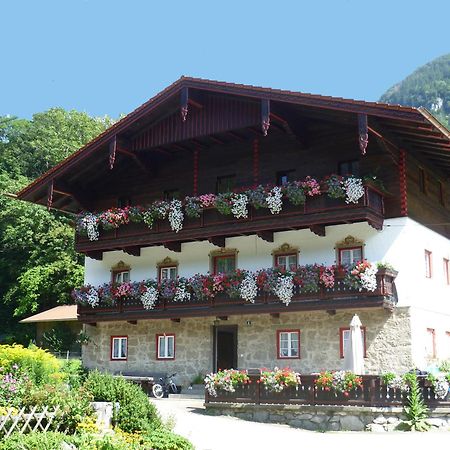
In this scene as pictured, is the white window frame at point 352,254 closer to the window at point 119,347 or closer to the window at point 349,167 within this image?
the window at point 349,167

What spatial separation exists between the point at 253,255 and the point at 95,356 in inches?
325

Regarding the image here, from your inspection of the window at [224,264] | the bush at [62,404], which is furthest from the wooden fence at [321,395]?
the window at [224,264]

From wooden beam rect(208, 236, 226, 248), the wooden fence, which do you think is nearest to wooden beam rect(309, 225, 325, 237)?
wooden beam rect(208, 236, 226, 248)

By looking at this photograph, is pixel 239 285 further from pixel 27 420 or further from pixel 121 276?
pixel 27 420

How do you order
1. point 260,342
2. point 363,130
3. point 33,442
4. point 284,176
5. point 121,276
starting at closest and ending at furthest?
point 33,442
point 363,130
point 260,342
point 284,176
point 121,276

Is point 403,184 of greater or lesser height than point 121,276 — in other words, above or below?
above

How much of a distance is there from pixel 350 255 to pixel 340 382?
6.60 metres

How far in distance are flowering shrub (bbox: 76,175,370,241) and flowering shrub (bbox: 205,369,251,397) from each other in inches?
244

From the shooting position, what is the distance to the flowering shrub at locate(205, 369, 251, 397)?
21.1 meters

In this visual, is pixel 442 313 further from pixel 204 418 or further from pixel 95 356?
pixel 95 356

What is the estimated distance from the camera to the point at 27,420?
1364cm

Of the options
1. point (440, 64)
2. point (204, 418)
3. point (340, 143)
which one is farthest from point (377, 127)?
point (440, 64)

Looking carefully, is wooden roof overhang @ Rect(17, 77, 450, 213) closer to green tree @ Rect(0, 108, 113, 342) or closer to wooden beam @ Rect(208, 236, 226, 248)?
wooden beam @ Rect(208, 236, 226, 248)

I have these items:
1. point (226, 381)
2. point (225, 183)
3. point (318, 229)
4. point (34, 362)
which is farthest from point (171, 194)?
point (34, 362)
